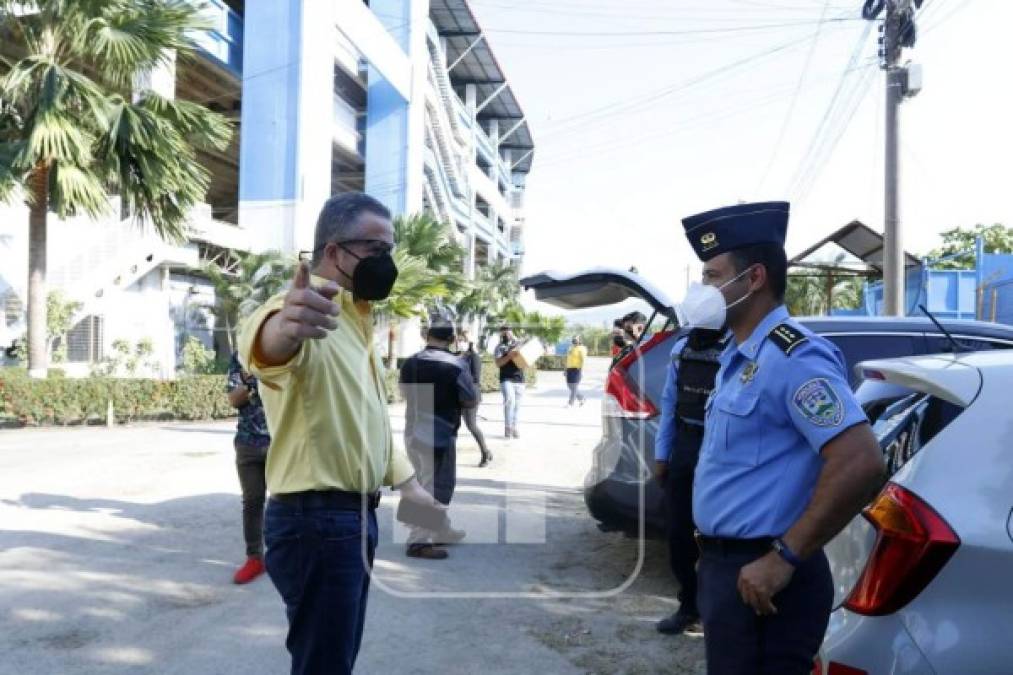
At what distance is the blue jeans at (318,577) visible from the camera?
226cm

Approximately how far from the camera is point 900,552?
1962 mm

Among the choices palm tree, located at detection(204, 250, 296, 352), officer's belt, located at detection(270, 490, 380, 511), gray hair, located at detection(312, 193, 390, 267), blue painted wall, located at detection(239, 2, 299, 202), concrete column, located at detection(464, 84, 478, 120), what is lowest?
officer's belt, located at detection(270, 490, 380, 511)

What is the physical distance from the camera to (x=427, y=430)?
598cm

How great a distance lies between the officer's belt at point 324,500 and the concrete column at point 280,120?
759 inches

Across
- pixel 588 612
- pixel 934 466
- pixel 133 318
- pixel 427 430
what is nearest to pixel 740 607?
pixel 934 466

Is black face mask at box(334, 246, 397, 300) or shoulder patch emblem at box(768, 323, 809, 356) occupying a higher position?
black face mask at box(334, 246, 397, 300)

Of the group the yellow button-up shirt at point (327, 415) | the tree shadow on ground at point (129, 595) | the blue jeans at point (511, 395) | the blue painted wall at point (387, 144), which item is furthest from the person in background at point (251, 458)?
the blue painted wall at point (387, 144)

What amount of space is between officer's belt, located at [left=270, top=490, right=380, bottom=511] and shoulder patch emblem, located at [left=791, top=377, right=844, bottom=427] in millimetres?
1217

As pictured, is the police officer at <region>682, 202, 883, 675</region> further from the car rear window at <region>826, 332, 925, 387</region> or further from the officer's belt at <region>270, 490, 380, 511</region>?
the car rear window at <region>826, 332, 925, 387</region>

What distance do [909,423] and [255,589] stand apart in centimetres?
393

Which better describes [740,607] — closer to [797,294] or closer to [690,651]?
[690,651]

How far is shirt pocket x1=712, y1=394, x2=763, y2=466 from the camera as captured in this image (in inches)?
81.9

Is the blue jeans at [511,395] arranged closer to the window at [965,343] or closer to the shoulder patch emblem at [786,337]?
the window at [965,343]

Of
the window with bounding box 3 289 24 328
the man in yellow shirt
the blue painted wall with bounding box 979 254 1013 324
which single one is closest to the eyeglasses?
the man in yellow shirt
